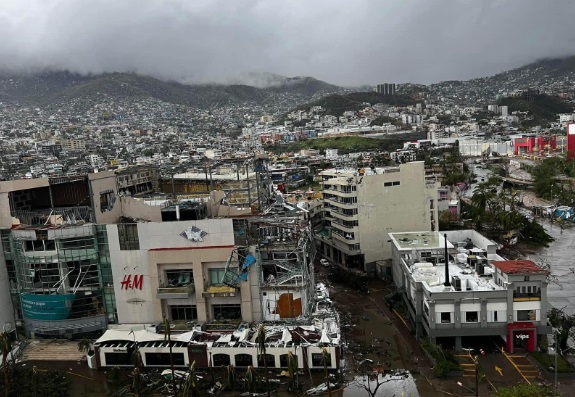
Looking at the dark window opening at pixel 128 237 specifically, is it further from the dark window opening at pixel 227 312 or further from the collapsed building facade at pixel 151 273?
the dark window opening at pixel 227 312

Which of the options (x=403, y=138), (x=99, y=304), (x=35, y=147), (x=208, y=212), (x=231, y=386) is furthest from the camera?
(x=403, y=138)

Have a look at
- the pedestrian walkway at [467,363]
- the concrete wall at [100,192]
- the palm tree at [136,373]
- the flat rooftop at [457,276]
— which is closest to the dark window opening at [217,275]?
the palm tree at [136,373]

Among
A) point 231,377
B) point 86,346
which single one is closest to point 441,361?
point 231,377

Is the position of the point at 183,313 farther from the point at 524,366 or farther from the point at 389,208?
the point at 389,208

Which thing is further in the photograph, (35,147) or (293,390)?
(35,147)

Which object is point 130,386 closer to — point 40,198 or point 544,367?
point 40,198

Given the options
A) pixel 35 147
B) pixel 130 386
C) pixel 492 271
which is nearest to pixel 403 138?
pixel 35 147
